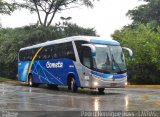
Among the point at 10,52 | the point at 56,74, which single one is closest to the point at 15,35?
the point at 10,52

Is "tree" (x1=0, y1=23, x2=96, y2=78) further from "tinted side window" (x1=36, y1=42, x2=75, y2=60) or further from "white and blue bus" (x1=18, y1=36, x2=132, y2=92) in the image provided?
"white and blue bus" (x1=18, y1=36, x2=132, y2=92)

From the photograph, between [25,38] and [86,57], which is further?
[25,38]

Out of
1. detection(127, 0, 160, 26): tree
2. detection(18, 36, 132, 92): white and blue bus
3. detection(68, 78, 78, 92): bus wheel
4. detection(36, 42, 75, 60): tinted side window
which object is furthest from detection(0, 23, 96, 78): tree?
detection(68, 78, 78, 92): bus wheel

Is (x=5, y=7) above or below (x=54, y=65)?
above

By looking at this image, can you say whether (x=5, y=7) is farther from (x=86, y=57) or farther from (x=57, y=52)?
(x=86, y=57)

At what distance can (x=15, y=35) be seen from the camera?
51.6 metres

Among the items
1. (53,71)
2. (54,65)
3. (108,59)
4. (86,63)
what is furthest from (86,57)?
(53,71)

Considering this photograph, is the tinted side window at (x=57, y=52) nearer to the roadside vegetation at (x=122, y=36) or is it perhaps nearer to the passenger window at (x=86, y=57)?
the passenger window at (x=86, y=57)

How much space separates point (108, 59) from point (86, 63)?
1.26 metres

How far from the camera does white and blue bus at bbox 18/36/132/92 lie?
21.2 m

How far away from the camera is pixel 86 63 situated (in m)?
21.8

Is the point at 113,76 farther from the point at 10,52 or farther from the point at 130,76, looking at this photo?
the point at 10,52

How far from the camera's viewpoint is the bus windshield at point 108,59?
21188mm

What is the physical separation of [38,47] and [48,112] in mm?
17715
